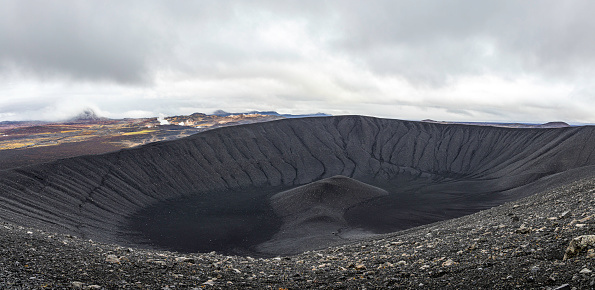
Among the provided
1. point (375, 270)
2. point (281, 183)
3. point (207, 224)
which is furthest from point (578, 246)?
point (281, 183)

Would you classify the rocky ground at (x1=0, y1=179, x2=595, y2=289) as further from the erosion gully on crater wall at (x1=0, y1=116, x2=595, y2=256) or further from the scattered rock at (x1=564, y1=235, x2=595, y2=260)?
the erosion gully on crater wall at (x1=0, y1=116, x2=595, y2=256)

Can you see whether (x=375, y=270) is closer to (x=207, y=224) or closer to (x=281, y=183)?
(x=207, y=224)

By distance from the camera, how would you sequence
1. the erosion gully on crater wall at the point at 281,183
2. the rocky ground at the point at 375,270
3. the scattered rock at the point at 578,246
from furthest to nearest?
the erosion gully on crater wall at the point at 281,183 → the scattered rock at the point at 578,246 → the rocky ground at the point at 375,270

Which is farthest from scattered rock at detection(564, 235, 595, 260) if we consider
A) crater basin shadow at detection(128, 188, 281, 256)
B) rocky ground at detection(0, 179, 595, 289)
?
crater basin shadow at detection(128, 188, 281, 256)

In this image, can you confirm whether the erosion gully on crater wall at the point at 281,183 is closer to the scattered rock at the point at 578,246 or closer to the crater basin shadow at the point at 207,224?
the crater basin shadow at the point at 207,224

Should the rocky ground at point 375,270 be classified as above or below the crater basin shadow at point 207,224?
above

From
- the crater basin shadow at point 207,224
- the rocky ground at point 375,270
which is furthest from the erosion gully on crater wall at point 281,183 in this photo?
the rocky ground at point 375,270

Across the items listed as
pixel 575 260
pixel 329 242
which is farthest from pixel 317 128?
pixel 575 260

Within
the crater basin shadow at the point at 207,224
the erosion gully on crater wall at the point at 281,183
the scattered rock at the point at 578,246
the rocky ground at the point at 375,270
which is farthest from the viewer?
the erosion gully on crater wall at the point at 281,183

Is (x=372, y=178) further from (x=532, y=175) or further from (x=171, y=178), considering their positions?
(x=171, y=178)
